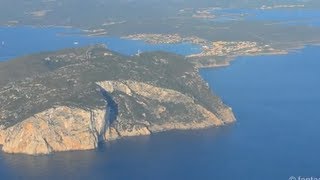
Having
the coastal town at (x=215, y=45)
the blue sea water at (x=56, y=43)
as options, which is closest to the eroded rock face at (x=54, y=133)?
the blue sea water at (x=56, y=43)

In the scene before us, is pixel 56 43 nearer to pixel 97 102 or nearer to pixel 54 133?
pixel 97 102

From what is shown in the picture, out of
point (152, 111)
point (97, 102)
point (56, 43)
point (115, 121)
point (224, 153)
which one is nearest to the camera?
point (224, 153)

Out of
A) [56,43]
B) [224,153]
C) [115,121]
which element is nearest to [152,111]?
[115,121]

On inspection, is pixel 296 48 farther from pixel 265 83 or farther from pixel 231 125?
pixel 231 125

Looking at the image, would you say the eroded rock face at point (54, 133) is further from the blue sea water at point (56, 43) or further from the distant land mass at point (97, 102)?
the blue sea water at point (56, 43)

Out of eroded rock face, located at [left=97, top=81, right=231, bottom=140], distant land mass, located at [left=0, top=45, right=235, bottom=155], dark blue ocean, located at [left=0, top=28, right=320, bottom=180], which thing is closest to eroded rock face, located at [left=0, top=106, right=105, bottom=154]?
distant land mass, located at [left=0, top=45, right=235, bottom=155]

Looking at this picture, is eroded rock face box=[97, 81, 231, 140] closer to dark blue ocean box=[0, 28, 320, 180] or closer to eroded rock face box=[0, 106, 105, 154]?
dark blue ocean box=[0, 28, 320, 180]
